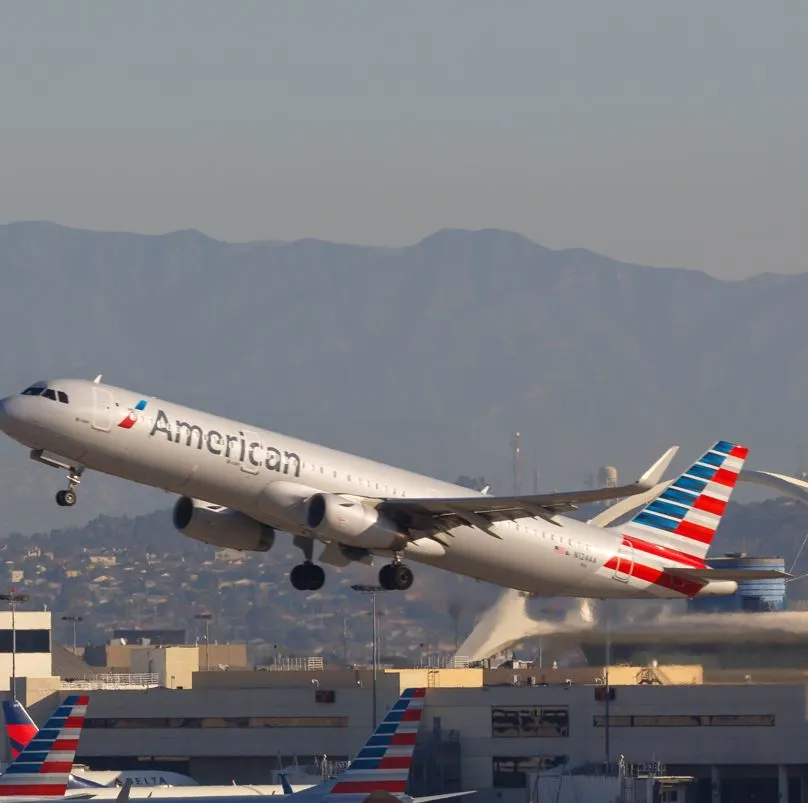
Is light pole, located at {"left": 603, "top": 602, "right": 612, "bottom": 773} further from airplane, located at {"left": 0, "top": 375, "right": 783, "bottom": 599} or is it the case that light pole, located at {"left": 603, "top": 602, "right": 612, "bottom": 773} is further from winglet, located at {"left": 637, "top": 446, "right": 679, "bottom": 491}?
winglet, located at {"left": 637, "top": 446, "right": 679, "bottom": 491}

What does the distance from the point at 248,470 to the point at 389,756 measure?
9.33m

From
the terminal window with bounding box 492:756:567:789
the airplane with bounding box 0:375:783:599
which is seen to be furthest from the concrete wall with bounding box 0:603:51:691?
the airplane with bounding box 0:375:783:599

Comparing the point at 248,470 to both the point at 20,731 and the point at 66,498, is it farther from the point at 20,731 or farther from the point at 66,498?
the point at 20,731

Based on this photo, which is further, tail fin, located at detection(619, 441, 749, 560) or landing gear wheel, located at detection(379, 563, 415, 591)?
tail fin, located at detection(619, 441, 749, 560)

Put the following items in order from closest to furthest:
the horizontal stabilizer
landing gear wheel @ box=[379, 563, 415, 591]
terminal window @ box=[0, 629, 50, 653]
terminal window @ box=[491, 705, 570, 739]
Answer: landing gear wheel @ box=[379, 563, 415, 591] → the horizontal stabilizer → terminal window @ box=[491, 705, 570, 739] → terminal window @ box=[0, 629, 50, 653]

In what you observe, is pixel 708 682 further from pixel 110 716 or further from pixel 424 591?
pixel 110 716

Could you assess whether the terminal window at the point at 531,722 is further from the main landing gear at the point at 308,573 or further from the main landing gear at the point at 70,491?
the main landing gear at the point at 70,491

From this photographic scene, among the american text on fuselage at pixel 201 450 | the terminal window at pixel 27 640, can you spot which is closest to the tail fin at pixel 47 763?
the american text on fuselage at pixel 201 450

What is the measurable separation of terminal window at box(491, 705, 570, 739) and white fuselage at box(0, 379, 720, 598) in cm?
2892

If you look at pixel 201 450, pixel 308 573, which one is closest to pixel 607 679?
pixel 308 573

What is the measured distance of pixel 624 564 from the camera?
6988 cm

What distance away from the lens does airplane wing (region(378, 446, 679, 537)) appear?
6169 cm

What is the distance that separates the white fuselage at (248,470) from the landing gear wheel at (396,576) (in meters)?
0.63

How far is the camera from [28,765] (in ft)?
210
